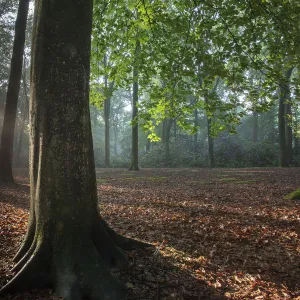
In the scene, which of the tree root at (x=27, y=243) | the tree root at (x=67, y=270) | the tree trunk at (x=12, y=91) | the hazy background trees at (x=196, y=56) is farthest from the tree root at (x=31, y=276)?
the tree trunk at (x=12, y=91)

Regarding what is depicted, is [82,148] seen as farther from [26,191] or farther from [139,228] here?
[26,191]

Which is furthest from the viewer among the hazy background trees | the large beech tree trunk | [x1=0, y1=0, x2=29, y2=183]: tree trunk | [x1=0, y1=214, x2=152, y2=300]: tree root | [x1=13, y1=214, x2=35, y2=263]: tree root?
[x1=0, y1=0, x2=29, y2=183]: tree trunk

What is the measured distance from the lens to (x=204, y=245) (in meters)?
5.11

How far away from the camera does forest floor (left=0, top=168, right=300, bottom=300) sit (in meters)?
3.60

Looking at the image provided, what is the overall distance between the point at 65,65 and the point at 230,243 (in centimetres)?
409

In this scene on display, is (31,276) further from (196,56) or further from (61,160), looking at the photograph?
(196,56)

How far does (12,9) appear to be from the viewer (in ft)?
71.5

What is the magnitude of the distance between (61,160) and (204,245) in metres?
3.08

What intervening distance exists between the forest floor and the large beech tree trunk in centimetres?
35

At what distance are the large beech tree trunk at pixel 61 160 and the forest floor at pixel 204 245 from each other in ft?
1.15

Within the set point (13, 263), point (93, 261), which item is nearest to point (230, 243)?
point (93, 261)

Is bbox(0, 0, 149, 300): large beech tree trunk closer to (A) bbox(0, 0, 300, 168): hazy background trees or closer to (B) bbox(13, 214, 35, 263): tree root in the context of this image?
(B) bbox(13, 214, 35, 263): tree root

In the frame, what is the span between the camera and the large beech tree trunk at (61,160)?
3.49 metres

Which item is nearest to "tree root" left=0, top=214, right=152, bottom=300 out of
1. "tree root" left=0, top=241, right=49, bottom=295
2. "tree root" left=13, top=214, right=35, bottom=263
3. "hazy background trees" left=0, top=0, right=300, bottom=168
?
"tree root" left=0, top=241, right=49, bottom=295
